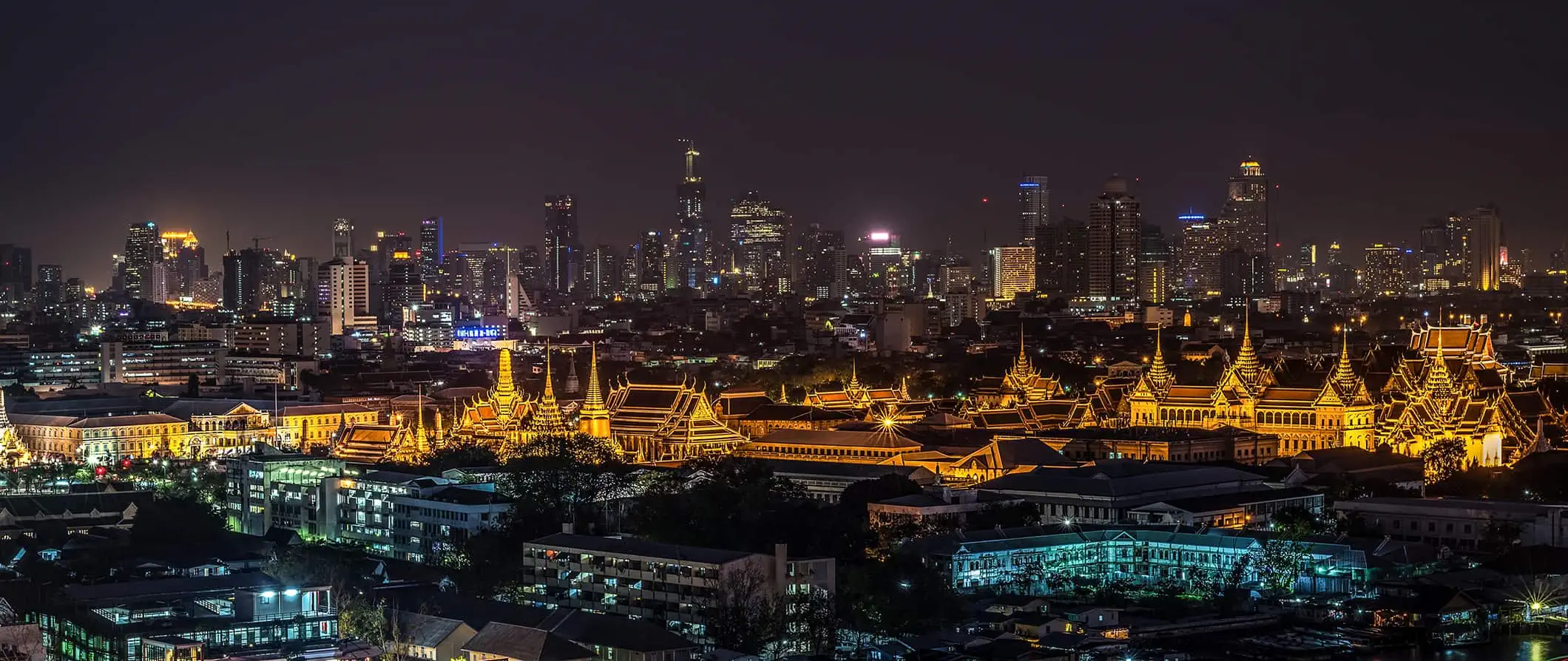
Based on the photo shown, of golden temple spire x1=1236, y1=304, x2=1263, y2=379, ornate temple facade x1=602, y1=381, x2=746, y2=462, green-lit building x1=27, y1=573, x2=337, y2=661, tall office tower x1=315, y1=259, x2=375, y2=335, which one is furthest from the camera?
tall office tower x1=315, y1=259, x2=375, y2=335

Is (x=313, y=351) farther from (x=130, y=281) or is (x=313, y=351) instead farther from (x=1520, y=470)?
(x=1520, y=470)

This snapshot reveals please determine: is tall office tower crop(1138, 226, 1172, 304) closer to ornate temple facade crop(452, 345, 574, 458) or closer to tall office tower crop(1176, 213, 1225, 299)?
tall office tower crop(1176, 213, 1225, 299)

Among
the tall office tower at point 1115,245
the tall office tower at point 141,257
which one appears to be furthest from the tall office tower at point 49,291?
the tall office tower at point 1115,245

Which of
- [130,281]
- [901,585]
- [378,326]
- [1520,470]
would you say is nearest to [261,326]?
[378,326]

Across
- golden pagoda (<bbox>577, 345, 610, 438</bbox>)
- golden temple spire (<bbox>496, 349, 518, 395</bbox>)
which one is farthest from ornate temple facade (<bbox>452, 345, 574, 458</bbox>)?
golden pagoda (<bbox>577, 345, 610, 438</bbox>)

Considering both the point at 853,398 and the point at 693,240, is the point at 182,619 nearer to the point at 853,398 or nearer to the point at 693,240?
the point at 853,398

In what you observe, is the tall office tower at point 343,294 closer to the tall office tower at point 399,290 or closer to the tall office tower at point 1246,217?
the tall office tower at point 399,290

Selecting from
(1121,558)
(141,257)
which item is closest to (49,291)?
(141,257)
